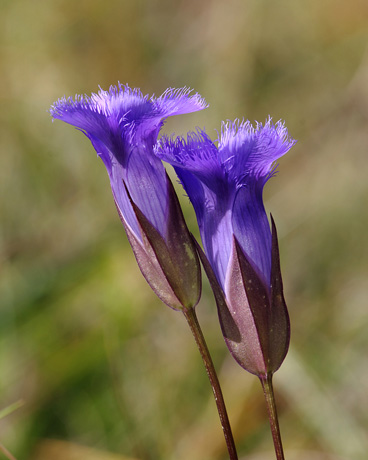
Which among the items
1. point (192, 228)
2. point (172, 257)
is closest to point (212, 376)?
point (172, 257)

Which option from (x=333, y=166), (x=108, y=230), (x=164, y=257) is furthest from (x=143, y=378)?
(x=333, y=166)

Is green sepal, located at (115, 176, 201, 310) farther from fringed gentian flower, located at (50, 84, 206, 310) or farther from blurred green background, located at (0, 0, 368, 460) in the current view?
blurred green background, located at (0, 0, 368, 460)

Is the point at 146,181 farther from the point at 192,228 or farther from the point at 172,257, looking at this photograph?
the point at 192,228

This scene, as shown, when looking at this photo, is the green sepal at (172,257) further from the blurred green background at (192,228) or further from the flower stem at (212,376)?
the blurred green background at (192,228)

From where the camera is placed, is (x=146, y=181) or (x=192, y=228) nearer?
(x=146, y=181)

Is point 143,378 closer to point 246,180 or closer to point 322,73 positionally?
point 246,180
